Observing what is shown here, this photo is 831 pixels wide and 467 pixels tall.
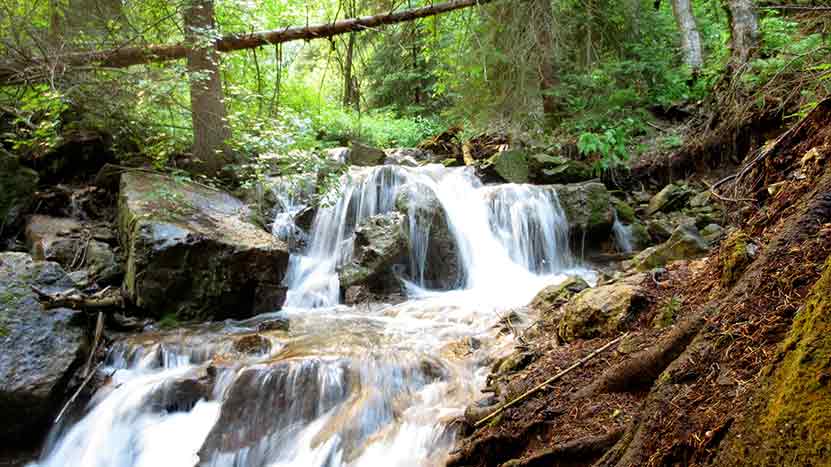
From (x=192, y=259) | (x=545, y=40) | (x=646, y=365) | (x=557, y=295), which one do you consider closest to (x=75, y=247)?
(x=192, y=259)

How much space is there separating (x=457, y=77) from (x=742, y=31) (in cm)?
529

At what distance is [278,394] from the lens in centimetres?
432

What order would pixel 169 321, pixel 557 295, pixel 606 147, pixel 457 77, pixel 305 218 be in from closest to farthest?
pixel 557 295 < pixel 169 321 < pixel 305 218 < pixel 606 147 < pixel 457 77

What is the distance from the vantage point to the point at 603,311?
140 inches

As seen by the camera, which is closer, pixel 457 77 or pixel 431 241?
pixel 431 241

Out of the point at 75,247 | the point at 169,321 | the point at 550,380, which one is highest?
the point at 75,247

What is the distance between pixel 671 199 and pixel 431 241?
4854 millimetres

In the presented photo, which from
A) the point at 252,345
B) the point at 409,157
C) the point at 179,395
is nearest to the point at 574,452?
the point at 179,395

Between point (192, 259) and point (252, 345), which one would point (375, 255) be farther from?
point (252, 345)

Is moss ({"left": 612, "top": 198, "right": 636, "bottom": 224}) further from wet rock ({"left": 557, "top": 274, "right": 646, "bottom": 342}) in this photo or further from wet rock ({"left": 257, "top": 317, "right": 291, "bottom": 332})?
wet rock ({"left": 257, "top": 317, "right": 291, "bottom": 332})

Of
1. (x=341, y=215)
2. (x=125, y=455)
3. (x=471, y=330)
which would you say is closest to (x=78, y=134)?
(x=341, y=215)

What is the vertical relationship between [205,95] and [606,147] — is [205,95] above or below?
above

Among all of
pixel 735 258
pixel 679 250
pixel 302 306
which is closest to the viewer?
pixel 735 258

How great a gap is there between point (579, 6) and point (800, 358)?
34.8 feet
